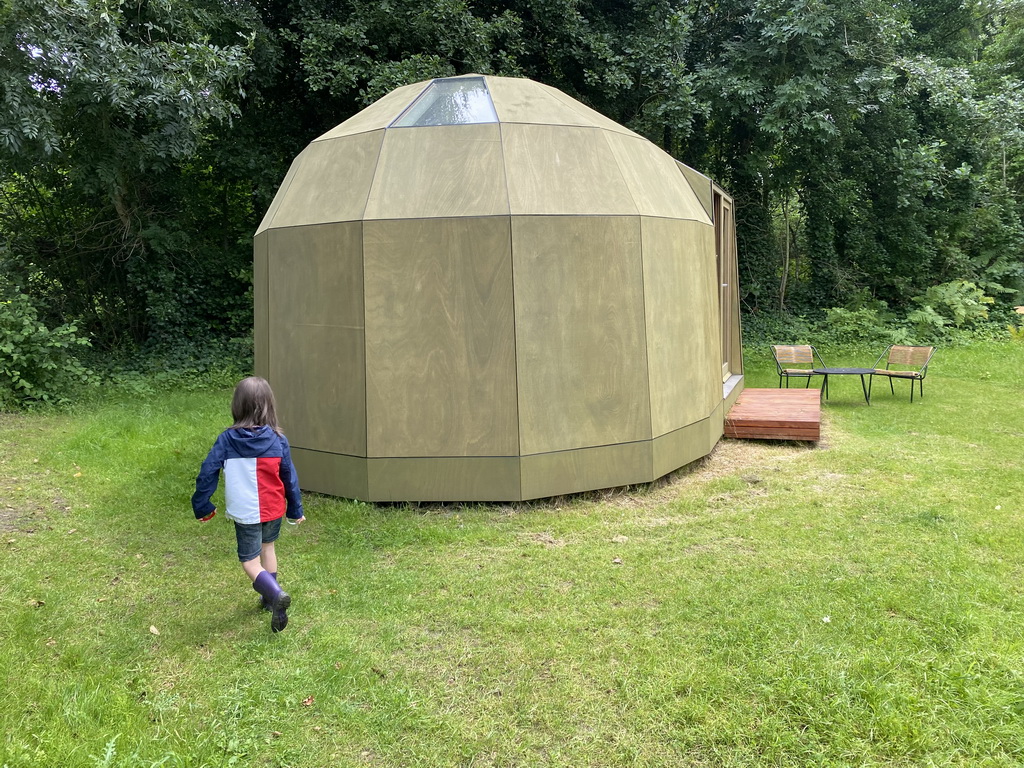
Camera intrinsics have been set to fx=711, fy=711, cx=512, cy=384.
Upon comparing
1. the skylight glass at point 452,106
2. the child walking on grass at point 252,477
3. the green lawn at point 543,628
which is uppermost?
the skylight glass at point 452,106

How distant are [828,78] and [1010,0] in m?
5.38

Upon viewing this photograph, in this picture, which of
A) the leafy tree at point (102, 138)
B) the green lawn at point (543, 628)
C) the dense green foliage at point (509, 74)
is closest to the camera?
the green lawn at point (543, 628)

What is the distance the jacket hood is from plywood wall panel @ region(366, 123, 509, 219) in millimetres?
2612

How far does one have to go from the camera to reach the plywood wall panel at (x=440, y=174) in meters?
5.91

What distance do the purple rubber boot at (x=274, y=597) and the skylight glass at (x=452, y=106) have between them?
418 cm

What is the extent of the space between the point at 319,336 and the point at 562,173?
255 cm

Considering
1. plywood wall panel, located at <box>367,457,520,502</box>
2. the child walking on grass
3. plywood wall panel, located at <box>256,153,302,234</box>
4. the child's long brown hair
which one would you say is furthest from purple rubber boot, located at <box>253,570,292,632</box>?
plywood wall panel, located at <box>256,153,302,234</box>

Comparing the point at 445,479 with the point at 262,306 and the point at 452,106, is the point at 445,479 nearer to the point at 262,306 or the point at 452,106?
the point at 262,306

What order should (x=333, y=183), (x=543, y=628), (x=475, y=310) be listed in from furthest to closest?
1. (x=333, y=183)
2. (x=475, y=310)
3. (x=543, y=628)

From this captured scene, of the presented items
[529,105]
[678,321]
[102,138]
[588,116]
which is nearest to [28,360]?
[102,138]

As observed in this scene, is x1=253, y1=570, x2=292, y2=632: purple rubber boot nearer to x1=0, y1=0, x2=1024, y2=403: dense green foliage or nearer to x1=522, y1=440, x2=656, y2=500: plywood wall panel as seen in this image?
x1=522, y1=440, x2=656, y2=500: plywood wall panel

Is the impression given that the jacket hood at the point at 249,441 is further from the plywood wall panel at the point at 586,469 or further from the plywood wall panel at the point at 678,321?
the plywood wall panel at the point at 678,321

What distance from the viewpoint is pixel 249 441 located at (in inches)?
153

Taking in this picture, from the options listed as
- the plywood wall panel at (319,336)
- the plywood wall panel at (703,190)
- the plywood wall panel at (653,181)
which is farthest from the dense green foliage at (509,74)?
the plywood wall panel at (653,181)
